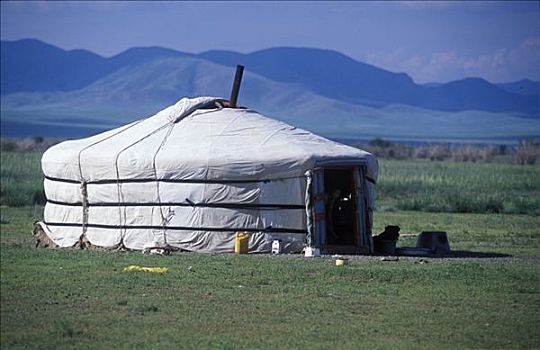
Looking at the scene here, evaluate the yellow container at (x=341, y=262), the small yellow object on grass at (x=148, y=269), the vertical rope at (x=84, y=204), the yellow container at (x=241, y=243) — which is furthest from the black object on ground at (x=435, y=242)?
the small yellow object on grass at (x=148, y=269)

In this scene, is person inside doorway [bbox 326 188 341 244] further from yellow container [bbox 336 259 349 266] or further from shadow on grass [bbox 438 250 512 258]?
yellow container [bbox 336 259 349 266]

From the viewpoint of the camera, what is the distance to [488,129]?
171 meters

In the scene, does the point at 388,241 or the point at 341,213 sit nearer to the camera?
the point at 388,241

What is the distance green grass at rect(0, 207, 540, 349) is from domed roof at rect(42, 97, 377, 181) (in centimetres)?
136

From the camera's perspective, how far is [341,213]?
2167 cm

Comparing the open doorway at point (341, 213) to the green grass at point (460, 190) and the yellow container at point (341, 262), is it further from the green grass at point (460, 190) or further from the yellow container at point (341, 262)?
the green grass at point (460, 190)

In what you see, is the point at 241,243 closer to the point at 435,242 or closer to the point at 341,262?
the point at 341,262

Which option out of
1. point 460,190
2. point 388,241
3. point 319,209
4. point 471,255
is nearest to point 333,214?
point 388,241

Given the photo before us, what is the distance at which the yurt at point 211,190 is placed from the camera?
20.2 meters

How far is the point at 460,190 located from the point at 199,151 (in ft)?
74.8

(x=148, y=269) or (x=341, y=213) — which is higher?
(x=341, y=213)

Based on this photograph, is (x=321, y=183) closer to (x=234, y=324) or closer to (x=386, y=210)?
(x=234, y=324)

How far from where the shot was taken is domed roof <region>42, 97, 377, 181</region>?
2006 cm

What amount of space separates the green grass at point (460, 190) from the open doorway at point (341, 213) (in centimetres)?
1235
